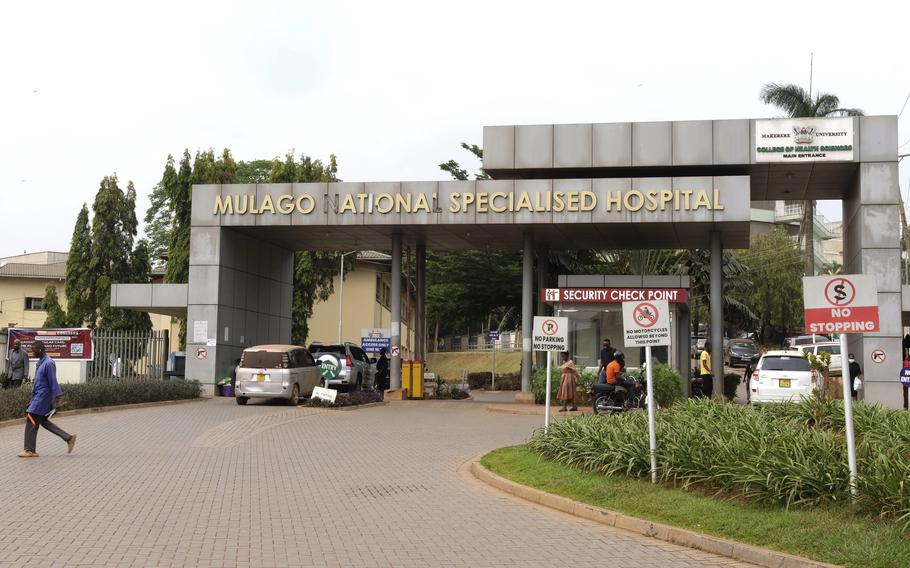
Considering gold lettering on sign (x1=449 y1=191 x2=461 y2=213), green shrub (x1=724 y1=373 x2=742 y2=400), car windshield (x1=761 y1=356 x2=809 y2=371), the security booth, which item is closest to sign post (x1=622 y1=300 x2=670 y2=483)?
car windshield (x1=761 y1=356 x2=809 y2=371)

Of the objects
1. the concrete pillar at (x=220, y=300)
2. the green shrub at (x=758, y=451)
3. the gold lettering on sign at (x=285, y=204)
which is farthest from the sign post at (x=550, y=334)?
the concrete pillar at (x=220, y=300)

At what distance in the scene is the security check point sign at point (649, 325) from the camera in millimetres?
12836

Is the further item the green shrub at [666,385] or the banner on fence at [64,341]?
the banner on fence at [64,341]

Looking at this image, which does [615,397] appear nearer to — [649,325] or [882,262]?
[649,325]

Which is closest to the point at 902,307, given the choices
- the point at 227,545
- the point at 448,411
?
the point at 448,411

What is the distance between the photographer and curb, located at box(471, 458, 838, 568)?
28.3ft

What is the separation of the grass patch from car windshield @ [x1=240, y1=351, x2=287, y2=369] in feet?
49.6

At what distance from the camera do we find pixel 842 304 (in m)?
10.2

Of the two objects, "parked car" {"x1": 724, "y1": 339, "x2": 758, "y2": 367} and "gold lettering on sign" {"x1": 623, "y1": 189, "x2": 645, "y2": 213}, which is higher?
"gold lettering on sign" {"x1": 623, "y1": 189, "x2": 645, "y2": 213}

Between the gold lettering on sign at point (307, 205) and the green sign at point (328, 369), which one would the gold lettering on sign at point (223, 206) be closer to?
the gold lettering on sign at point (307, 205)

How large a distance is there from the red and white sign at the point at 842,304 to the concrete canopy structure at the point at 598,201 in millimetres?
18151

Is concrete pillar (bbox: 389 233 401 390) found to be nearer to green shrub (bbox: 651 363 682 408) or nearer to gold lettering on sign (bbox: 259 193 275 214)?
gold lettering on sign (bbox: 259 193 275 214)

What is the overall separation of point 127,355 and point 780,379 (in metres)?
21.2

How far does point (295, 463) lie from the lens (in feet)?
50.5
